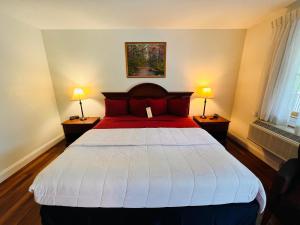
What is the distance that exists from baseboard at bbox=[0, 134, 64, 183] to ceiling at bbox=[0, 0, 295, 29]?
2283 millimetres

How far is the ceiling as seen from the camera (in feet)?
5.87

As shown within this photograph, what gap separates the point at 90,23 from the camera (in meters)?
2.41

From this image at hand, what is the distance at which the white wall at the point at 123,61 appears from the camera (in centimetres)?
271

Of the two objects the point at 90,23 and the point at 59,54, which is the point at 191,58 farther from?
the point at 59,54

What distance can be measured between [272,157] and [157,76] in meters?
2.50

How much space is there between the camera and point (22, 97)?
227 cm

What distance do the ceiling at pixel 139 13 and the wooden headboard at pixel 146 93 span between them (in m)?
1.18

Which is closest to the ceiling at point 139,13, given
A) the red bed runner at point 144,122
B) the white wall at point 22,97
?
the white wall at point 22,97

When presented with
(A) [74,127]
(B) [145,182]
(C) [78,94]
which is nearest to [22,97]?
(C) [78,94]

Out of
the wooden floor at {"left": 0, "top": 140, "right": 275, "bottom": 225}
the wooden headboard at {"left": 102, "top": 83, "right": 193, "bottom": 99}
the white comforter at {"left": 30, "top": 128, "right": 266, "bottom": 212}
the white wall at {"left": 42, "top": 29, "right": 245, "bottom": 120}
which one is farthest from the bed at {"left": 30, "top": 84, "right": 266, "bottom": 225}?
the white wall at {"left": 42, "top": 29, "right": 245, "bottom": 120}

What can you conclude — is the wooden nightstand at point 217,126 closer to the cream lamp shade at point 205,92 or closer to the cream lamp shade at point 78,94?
the cream lamp shade at point 205,92

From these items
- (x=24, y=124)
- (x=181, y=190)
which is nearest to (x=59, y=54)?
(x=24, y=124)

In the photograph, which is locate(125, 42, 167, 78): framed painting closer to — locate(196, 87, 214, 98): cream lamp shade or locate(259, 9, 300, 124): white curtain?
locate(196, 87, 214, 98): cream lamp shade

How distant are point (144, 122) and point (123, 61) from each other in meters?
1.45
